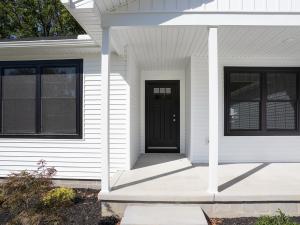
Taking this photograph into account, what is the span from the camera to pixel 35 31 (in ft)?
58.7

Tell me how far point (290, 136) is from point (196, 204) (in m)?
3.79

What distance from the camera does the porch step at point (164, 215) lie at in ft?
12.8

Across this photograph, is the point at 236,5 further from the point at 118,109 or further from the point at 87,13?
the point at 118,109

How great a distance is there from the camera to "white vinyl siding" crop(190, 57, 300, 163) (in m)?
7.19

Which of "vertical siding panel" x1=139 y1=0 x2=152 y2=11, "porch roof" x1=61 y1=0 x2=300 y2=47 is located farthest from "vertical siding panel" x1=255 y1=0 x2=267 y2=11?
"vertical siding panel" x1=139 y1=0 x2=152 y2=11

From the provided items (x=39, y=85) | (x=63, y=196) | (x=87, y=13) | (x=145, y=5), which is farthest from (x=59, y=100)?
(x=145, y=5)

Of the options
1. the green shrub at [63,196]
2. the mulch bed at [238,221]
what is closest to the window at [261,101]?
the mulch bed at [238,221]

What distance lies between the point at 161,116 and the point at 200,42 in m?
3.65

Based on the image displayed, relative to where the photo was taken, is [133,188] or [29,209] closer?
[29,209]

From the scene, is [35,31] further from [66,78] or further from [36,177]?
[36,177]

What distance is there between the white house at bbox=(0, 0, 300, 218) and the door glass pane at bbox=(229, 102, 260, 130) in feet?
0.07

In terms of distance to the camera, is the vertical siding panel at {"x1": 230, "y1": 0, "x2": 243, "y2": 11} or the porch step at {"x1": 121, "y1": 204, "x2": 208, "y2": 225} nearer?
the porch step at {"x1": 121, "y1": 204, "x2": 208, "y2": 225}

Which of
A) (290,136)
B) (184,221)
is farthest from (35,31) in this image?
(184,221)

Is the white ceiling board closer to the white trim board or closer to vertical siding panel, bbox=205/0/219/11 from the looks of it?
vertical siding panel, bbox=205/0/219/11
